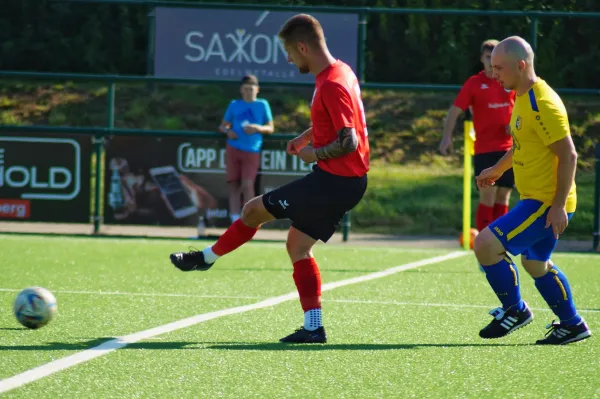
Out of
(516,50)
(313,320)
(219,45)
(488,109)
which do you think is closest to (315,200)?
(313,320)

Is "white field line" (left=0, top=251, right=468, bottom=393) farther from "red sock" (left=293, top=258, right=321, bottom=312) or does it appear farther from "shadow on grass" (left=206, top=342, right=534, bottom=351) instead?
"red sock" (left=293, top=258, right=321, bottom=312)

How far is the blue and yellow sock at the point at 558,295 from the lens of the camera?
20.6 feet

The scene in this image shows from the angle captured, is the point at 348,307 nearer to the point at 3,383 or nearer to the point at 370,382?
the point at 370,382

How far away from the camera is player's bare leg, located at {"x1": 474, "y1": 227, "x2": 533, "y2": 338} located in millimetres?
6168

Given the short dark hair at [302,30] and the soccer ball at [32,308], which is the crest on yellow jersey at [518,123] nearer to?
the short dark hair at [302,30]

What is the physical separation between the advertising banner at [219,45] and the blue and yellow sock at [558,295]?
8.40 m

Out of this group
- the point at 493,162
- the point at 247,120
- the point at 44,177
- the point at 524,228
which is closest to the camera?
the point at 524,228

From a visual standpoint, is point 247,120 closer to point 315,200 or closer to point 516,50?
point 315,200

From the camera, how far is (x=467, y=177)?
41.4 ft

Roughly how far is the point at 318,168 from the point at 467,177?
6.56 metres

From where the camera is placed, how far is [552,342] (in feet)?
20.3

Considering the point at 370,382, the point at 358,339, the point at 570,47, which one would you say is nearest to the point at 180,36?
the point at 570,47

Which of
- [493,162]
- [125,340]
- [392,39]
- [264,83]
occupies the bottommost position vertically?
[125,340]

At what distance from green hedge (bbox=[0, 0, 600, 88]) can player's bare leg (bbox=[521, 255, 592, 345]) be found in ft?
29.1
